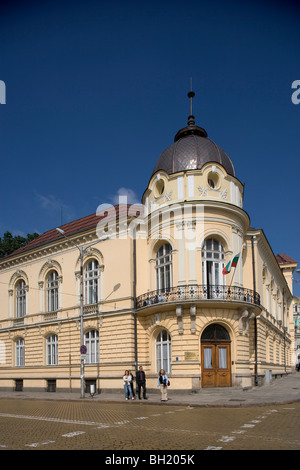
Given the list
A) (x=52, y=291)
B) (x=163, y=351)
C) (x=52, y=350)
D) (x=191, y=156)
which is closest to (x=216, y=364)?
(x=163, y=351)

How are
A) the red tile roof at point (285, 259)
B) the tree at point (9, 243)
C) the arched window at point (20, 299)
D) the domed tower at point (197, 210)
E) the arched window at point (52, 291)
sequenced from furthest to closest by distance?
1. the red tile roof at point (285, 259)
2. the tree at point (9, 243)
3. the arched window at point (20, 299)
4. the arched window at point (52, 291)
5. the domed tower at point (197, 210)

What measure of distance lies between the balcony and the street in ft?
28.7

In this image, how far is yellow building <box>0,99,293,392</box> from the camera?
2659 cm

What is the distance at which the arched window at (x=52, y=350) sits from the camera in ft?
111

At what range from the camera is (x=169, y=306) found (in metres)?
26.8

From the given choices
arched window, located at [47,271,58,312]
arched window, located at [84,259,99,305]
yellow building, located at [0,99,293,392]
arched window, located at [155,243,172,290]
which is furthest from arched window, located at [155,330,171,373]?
arched window, located at [47,271,58,312]

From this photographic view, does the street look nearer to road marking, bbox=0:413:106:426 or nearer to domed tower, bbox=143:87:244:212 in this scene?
road marking, bbox=0:413:106:426

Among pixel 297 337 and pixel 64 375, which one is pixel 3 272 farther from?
pixel 297 337

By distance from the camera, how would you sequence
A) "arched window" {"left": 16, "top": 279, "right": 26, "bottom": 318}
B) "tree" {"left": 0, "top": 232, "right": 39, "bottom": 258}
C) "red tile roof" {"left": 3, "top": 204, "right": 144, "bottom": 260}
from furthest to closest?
"tree" {"left": 0, "top": 232, "right": 39, "bottom": 258}
"arched window" {"left": 16, "top": 279, "right": 26, "bottom": 318}
"red tile roof" {"left": 3, "top": 204, "right": 144, "bottom": 260}

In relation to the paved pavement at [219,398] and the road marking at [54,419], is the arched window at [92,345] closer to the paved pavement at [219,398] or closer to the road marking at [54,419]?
the paved pavement at [219,398]

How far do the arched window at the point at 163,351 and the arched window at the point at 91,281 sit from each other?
17.8 ft

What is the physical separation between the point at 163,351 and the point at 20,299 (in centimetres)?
1480

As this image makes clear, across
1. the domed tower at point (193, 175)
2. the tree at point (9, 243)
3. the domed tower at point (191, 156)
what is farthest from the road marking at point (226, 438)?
the tree at point (9, 243)
